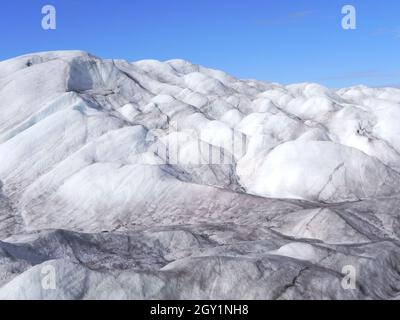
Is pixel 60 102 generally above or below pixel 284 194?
above

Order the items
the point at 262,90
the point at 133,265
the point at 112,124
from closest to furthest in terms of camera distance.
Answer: the point at 133,265 → the point at 112,124 → the point at 262,90

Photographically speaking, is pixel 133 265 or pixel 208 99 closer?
pixel 133 265

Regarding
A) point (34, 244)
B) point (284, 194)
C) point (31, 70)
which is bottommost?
point (284, 194)

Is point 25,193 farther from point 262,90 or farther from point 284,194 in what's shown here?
point 262,90

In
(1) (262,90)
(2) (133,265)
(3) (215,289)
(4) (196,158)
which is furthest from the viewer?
(1) (262,90)

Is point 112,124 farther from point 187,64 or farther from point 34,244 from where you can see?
point 187,64

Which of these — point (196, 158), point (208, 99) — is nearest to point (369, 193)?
point (196, 158)

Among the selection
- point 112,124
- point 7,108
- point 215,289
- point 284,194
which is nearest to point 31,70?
point 7,108
